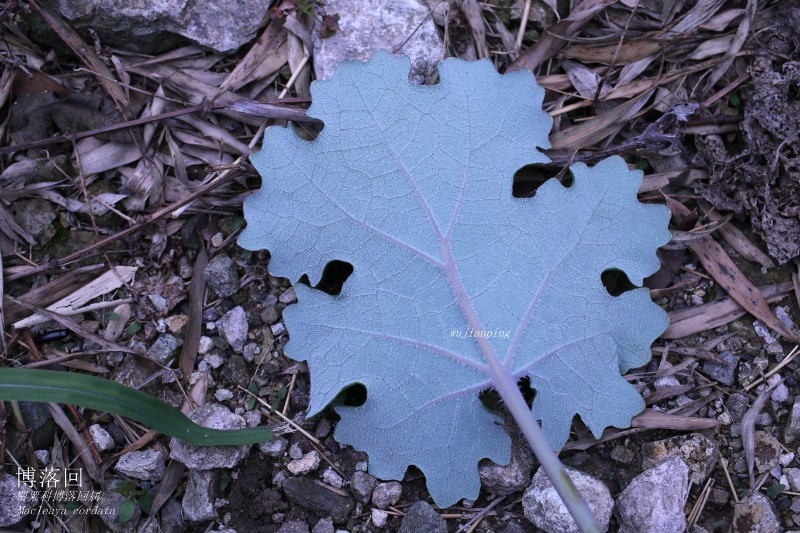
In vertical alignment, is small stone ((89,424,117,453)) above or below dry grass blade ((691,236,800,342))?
below

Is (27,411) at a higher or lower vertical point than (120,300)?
lower

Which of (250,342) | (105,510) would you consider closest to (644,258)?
(250,342)

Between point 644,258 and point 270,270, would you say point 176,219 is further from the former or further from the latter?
point 644,258

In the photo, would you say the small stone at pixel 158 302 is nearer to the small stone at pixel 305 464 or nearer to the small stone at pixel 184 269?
the small stone at pixel 184 269

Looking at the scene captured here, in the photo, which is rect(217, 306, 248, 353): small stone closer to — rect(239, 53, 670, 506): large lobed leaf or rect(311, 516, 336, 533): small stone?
rect(239, 53, 670, 506): large lobed leaf

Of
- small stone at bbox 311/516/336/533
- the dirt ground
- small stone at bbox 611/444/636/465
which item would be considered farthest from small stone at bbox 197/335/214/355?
small stone at bbox 611/444/636/465

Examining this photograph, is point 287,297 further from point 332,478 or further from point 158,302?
point 332,478

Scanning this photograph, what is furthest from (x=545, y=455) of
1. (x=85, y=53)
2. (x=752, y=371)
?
(x=85, y=53)
